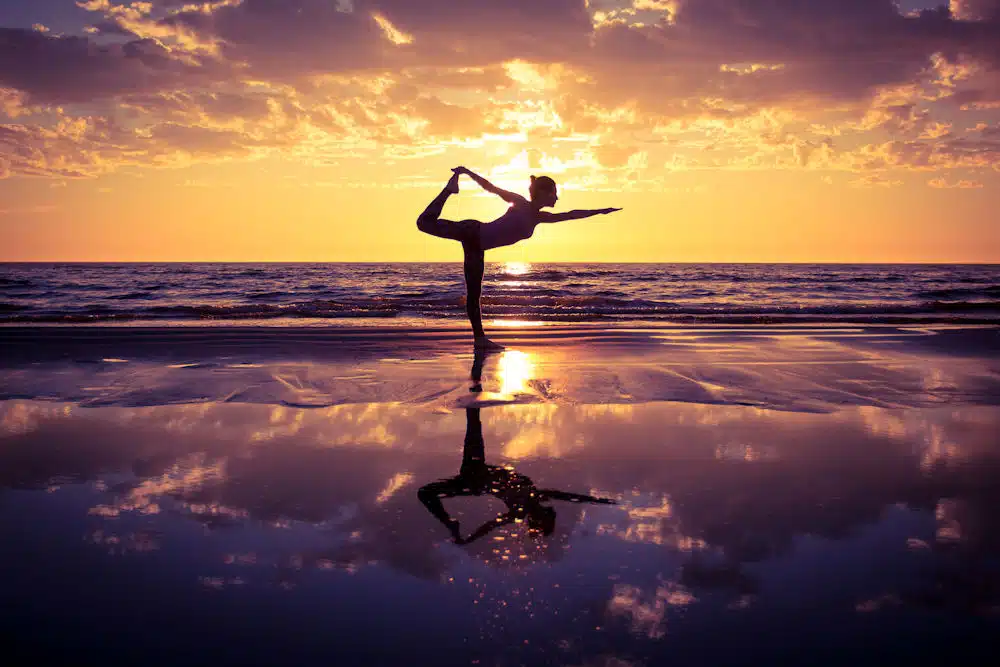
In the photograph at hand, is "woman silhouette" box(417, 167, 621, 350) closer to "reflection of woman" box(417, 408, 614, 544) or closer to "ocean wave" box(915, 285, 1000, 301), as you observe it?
"reflection of woman" box(417, 408, 614, 544)

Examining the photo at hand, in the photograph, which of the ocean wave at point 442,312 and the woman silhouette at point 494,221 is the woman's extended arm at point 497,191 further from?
the ocean wave at point 442,312

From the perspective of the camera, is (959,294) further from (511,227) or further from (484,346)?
(511,227)

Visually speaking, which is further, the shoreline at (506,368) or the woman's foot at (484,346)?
the woman's foot at (484,346)

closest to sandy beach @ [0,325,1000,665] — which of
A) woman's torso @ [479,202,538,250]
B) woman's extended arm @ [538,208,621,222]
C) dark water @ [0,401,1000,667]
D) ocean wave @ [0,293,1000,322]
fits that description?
dark water @ [0,401,1000,667]

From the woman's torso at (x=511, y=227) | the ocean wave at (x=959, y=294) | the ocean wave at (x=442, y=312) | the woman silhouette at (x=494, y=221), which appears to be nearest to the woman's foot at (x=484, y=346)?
the woman silhouette at (x=494, y=221)

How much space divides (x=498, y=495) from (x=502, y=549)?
Result: 0.68m

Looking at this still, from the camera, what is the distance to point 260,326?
46.5ft

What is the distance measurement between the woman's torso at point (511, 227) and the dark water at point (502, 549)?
4.78 m

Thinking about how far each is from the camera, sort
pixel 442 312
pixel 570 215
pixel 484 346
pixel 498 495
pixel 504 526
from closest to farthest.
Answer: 1. pixel 504 526
2. pixel 498 495
3. pixel 570 215
4. pixel 484 346
5. pixel 442 312

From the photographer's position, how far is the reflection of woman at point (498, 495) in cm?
299

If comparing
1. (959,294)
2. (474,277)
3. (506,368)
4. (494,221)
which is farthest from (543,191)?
(959,294)

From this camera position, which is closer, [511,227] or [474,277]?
[511,227]

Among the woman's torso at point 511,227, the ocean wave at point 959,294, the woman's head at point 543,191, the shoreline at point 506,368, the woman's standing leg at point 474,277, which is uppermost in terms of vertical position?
the woman's head at point 543,191

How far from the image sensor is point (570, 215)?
887 cm
